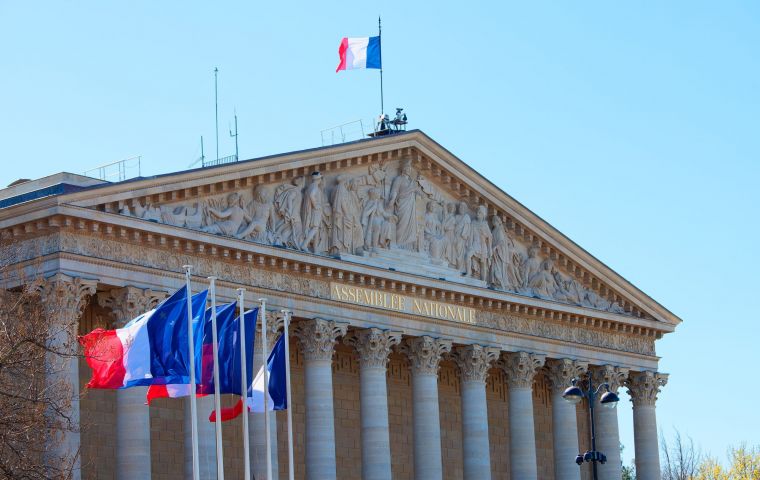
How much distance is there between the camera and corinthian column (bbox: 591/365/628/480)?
210 feet

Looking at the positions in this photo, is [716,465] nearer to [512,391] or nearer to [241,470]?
[512,391]

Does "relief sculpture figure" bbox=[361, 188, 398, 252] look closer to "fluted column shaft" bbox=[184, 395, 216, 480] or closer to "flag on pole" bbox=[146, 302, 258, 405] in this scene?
"fluted column shaft" bbox=[184, 395, 216, 480]

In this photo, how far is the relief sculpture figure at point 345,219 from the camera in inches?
2105

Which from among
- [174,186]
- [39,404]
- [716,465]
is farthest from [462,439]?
[716,465]

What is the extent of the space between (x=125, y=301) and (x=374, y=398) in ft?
34.9

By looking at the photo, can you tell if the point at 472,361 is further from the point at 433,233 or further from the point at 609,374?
the point at 609,374

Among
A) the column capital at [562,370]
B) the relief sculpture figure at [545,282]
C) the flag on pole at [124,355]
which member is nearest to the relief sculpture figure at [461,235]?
the relief sculpture figure at [545,282]

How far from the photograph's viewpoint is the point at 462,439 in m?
60.5

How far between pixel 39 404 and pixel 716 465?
69.1 metres

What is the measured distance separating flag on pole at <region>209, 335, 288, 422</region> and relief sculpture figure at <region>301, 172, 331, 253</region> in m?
11.4

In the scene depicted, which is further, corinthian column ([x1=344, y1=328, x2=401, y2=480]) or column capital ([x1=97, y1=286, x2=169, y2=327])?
corinthian column ([x1=344, y1=328, x2=401, y2=480])

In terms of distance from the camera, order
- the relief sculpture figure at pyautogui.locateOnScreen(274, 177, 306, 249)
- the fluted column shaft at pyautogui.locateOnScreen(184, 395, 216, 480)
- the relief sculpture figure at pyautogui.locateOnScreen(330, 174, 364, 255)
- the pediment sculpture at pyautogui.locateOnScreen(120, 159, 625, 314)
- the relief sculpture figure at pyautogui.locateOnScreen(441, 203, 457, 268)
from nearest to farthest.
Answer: the fluted column shaft at pyautogui.locateOnScreen(184, 395, 216, 480) < the pediment sculpture at pyautogui.locateOnScreen(120, 159, 625, 314) < the relief sculpture figure at pyautogui.locateOnScreen(274, 177, 306, 249) < the relief sculpture figure at pyautogui.locateOnScreen(330, 174, 364, 255) < the relief sculpture figure at pyautogui.locateOnScreen(441, 203, 457, 268)

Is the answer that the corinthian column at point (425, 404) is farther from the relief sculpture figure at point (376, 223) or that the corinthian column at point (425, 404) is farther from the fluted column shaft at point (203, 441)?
the fluted column shaft at point (203, 441)

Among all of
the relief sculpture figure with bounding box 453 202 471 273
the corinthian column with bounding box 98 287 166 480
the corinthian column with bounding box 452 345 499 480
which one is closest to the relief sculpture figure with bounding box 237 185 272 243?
the corinthian column with bounding box 98 287 166 480
